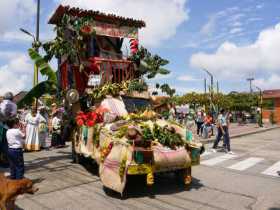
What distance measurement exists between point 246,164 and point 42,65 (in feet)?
24.4

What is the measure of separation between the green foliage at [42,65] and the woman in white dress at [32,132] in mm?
3100

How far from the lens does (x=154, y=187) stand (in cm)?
820

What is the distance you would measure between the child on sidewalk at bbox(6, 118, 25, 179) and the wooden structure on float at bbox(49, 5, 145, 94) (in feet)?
16.7

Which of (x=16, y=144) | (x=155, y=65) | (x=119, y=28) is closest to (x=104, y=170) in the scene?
(x=16, y=144)

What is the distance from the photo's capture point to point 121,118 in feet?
29.6

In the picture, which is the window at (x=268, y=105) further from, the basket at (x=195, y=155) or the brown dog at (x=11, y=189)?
the brown dog at (x=11, y=189)

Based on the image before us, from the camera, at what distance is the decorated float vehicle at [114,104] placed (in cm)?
722

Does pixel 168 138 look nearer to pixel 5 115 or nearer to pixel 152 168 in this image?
pixel 152 168

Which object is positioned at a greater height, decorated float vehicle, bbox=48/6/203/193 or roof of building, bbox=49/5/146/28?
roof of building, bbox=49/5/146/28

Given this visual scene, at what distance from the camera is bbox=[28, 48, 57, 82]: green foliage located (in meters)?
11.8

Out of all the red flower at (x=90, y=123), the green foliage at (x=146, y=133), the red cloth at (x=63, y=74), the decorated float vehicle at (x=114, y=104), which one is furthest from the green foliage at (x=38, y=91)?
the green foliage at (x=146, y=133)

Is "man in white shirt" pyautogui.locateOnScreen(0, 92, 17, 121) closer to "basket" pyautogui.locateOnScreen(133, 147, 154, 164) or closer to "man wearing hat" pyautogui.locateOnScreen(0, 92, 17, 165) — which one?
"man wearing hat" pyautogui.locateOnScreen(0, 92, 17, 165)

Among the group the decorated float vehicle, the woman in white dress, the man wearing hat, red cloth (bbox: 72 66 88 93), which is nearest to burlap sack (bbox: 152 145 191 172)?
the decorated float vehicle

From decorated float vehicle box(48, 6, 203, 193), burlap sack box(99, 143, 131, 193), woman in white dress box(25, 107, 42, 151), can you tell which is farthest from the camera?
woman in white dress box(25, 107, 42, 151)
